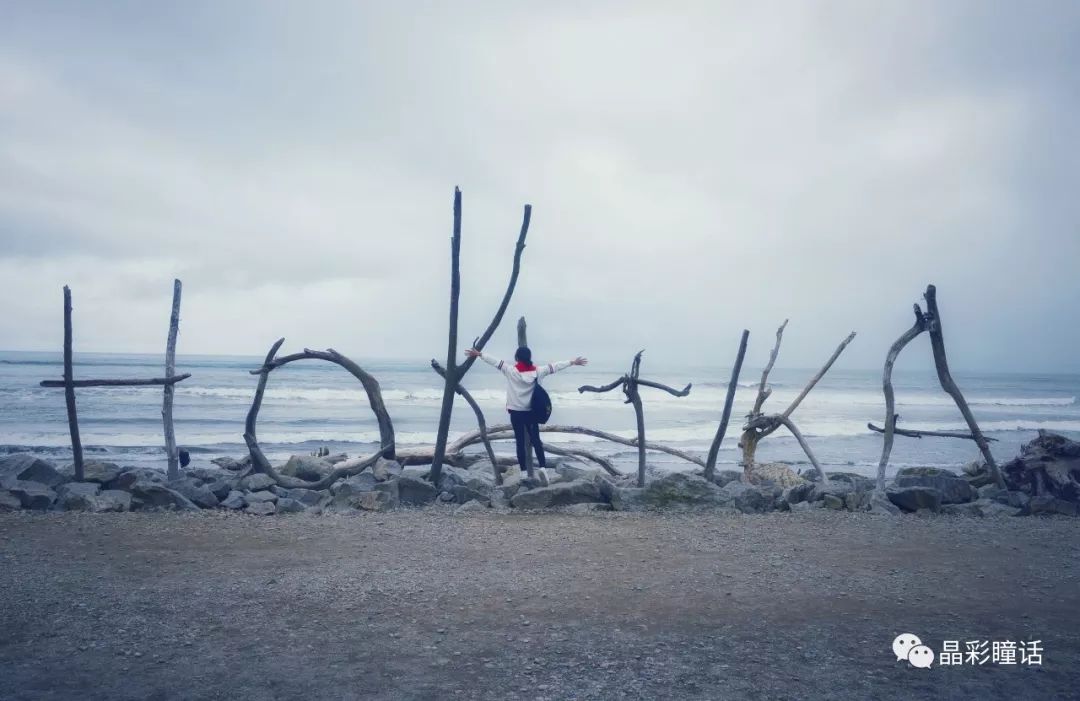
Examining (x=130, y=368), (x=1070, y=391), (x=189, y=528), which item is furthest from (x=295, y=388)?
(x=1070, y=391)

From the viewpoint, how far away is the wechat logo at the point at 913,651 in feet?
14.2

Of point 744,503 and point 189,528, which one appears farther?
point 744,503

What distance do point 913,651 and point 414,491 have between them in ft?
20.0

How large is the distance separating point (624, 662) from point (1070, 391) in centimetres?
6791

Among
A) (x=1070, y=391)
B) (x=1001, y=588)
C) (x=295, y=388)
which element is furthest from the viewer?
(x=1070, y=391)

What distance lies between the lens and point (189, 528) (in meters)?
7.66

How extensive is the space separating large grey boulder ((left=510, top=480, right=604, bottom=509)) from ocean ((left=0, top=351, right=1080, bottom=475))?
603 centimetres

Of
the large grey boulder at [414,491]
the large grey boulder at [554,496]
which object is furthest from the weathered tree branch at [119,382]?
the large grey boulder at [554,496]

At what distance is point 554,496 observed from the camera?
8.99 meters

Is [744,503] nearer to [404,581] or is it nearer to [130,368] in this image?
[404,581]

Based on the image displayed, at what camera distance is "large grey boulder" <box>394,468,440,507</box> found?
9281 mm

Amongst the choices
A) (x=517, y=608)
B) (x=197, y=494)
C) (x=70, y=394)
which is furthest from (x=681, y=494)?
(x=70, y=394)

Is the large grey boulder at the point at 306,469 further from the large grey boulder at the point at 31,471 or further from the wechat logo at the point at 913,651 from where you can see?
the wechat logo at the point at 913,651

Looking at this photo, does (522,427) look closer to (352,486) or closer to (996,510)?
(352,486)
